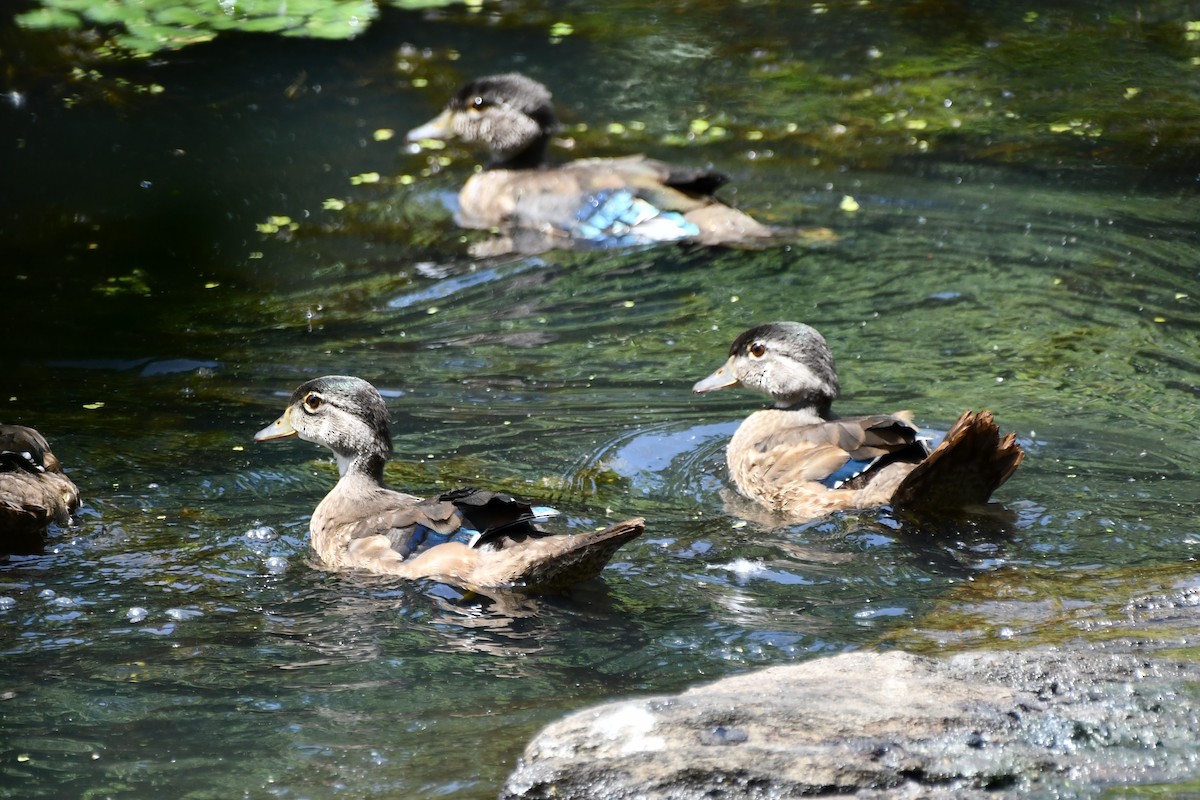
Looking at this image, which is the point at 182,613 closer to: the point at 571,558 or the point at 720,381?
the point at 571,558

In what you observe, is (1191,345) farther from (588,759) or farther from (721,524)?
(588,759)

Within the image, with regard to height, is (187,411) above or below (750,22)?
below

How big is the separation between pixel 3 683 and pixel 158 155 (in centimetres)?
856

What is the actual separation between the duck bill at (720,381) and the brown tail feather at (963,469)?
161cm

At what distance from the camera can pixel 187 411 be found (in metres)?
8.77

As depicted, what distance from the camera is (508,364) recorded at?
960 cm

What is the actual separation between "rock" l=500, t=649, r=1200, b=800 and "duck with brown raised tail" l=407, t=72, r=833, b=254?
691 centimetres

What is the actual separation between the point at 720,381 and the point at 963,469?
200cm

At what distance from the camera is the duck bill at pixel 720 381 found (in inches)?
337

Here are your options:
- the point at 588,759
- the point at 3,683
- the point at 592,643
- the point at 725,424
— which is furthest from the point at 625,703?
the point at 725,424

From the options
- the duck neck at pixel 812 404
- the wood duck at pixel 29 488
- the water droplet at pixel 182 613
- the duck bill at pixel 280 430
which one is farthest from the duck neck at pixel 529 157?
the water droplet at pixel 182 613

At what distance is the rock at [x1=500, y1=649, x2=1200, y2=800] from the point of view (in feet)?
14.3

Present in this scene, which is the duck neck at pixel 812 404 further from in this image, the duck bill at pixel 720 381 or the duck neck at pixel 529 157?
the duck neck at pixel 529 157

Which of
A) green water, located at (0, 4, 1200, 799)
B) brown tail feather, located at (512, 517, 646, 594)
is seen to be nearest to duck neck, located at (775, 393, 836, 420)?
green water, located at (0, 4, 1200, 799)
